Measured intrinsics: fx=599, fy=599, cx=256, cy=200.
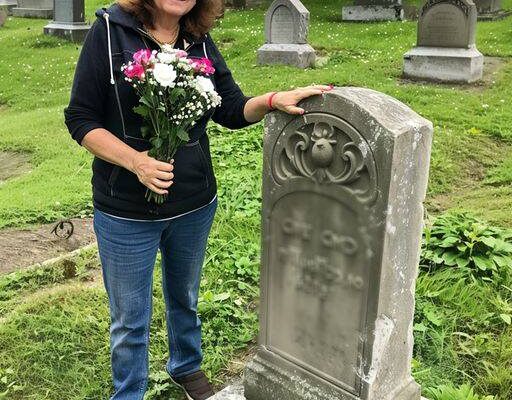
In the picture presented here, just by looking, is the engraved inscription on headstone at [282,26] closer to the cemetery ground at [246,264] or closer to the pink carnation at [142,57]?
the cemetery ground at [246,264]

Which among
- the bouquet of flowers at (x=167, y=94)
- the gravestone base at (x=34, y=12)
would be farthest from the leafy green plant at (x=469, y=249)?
the gravestone base at (x=34, y=12)

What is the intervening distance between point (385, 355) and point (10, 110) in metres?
9.60

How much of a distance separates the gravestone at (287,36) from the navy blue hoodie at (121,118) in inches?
322

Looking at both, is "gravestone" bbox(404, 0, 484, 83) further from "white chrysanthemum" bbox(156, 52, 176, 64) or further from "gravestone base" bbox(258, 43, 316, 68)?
"white chrysanthemum" bbox(156, 52, 176, 64)

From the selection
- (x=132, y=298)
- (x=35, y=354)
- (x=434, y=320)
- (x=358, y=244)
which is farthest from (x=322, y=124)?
(x=35, y=354)

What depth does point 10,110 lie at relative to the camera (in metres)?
Answer: 10.3

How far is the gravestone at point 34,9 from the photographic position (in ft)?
63.9

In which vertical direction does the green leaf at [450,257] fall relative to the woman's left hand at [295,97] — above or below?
below

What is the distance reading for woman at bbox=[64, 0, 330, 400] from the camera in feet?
7.14

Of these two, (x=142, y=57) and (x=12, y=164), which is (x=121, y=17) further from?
(x=12, y=164)

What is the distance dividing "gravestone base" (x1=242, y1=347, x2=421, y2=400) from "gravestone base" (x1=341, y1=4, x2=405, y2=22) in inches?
508

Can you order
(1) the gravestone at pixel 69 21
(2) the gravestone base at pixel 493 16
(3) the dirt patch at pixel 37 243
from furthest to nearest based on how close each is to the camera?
1. (1) the gravestone at pixel 69 21
2. (2) the gravestone base at pixel 493 16
3. (3) the dirt patch at pixel 37 243

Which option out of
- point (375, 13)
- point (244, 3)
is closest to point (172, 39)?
point (375, 13)

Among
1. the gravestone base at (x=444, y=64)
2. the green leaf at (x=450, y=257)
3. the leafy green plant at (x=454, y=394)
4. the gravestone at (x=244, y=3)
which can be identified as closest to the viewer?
the leafy green plant at (x=454, y=394)
